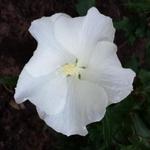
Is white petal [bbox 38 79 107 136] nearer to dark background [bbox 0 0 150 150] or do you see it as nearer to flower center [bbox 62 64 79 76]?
flower center [bbox 62 64 79 76]

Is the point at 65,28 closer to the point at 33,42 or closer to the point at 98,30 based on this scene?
the point at 98,30

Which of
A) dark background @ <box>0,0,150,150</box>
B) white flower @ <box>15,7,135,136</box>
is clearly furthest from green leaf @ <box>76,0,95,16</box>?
white flower @ <box>15,7,135,136</box>

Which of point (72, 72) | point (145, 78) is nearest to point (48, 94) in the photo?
point (72, 72)

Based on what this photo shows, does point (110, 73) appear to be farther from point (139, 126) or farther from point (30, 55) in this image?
point (30, 55)

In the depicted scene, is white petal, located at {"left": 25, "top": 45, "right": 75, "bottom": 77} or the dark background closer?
white petal, located at {"left": 25, "top": 45, "right": 75, "bottom": 77}

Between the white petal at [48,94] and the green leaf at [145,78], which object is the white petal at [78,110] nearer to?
the white petal at [48,94]

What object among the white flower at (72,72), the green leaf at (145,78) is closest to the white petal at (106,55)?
the white flower at (72,72)
